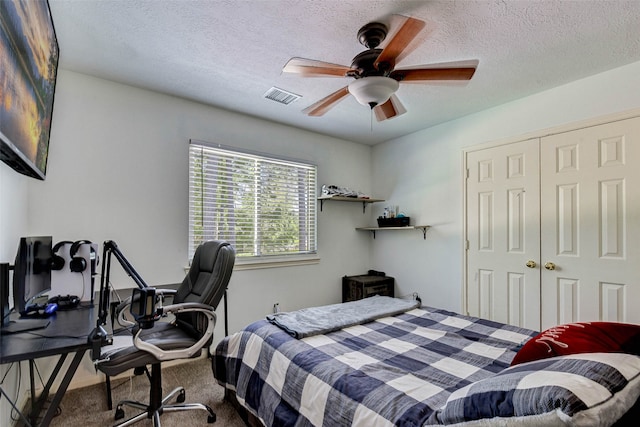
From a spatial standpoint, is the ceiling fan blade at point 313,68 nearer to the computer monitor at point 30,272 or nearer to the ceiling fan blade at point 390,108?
the ceiling fan blade at point 390,108

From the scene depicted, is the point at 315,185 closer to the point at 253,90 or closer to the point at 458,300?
the point at 253,90

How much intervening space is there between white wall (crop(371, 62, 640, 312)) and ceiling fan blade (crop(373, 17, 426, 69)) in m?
1.87

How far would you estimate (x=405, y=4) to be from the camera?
1.68m

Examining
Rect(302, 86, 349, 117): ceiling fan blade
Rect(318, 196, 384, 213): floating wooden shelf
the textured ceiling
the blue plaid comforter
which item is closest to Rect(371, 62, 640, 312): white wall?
the textured ceiling

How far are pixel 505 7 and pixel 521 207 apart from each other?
1.79 meters

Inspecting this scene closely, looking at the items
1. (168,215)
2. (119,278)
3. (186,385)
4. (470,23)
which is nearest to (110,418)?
(186,385)

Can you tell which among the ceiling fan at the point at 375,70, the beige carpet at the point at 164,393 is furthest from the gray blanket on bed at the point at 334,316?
the ceiling fan at the point at 375,70

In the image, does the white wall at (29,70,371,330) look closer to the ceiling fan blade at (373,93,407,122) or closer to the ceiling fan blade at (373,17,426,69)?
the ceiling fan blade at (373,93,407,122)

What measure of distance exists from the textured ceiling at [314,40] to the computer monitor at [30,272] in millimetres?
1365

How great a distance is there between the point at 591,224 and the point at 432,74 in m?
1.89

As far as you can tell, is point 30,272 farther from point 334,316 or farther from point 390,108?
point 390,108

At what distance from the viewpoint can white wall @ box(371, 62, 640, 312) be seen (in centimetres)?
243

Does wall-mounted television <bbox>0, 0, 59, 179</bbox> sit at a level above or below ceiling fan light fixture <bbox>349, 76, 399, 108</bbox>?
below

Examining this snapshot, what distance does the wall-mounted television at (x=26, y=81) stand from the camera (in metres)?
1.01
